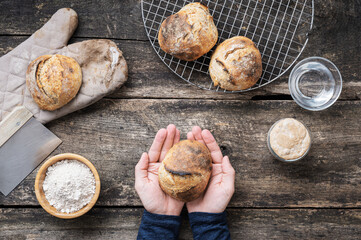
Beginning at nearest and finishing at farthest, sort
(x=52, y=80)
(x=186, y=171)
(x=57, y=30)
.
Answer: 1. (x=186, y=171)
2. (x=52, y=80)
3. (x=57, y=30)

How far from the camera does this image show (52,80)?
5.97 ft

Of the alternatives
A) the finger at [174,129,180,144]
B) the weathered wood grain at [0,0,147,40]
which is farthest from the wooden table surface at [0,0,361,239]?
the finger at [174,129,180,144]

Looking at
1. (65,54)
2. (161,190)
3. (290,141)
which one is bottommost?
(161,190)

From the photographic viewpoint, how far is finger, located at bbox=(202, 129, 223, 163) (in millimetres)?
1889

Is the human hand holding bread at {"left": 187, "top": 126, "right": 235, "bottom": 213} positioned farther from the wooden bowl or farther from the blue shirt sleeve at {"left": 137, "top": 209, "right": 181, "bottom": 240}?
the wooden bowl

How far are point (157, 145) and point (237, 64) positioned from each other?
0.68 m

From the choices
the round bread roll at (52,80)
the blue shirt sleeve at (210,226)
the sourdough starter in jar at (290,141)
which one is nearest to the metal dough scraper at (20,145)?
the round bread roll at (52,80)

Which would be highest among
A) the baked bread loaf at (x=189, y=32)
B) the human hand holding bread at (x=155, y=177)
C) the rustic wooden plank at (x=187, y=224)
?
the baked bread loaf at (x=189, y=32)

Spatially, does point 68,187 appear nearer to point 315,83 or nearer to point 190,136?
point 190,136

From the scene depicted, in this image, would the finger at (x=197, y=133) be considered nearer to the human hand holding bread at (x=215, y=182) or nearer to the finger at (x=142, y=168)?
the human hand holding bread at (x=215, y=182)

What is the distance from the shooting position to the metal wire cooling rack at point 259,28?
6.49 ft

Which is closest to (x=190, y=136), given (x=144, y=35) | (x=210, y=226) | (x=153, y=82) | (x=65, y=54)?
(x=153, y=82)

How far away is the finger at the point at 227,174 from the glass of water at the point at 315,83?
612 mm

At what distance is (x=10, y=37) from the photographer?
2.01m
